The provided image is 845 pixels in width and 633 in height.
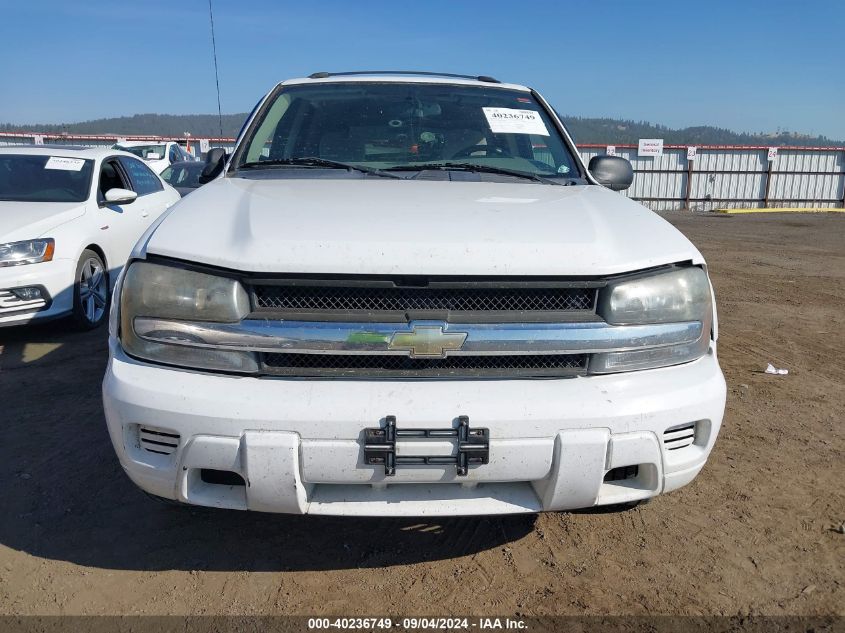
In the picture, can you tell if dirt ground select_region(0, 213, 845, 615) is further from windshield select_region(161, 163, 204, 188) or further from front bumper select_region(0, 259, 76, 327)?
windshield select_region(161, 163, 204, 188)

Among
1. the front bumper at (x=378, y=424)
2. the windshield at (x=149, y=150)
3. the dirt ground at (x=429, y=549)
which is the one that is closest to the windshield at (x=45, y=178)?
the dirt ground at (x=429, y=549)

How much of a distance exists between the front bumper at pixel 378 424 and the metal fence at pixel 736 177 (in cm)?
2395

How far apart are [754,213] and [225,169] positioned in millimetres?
23108

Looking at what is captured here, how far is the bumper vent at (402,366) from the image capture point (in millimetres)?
1944

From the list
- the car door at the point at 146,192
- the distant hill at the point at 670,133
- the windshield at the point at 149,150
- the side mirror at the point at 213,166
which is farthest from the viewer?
the distant hill at the point at 670,133

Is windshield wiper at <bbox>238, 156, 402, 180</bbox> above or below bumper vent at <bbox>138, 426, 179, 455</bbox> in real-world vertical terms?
above

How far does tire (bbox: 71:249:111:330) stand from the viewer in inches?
209

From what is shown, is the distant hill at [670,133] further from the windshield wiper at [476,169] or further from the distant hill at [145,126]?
the windshield wiper at [476,169]

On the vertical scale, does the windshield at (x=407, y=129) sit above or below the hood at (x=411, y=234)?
above

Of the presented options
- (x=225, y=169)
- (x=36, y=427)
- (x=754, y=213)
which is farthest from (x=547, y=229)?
(x=754, y=213)

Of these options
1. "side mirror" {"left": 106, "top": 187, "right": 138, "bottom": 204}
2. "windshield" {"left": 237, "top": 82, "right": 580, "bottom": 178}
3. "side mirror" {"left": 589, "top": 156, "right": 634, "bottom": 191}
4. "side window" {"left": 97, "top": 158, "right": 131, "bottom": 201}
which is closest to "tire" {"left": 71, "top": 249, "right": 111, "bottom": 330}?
"side mirror" {"left": 106, "top": 187, "right": 138, "bottom": 204}

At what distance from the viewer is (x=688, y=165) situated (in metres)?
24.4

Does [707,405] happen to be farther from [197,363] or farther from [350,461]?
[197,363]

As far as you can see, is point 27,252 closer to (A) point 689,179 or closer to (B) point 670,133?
(A) point 689,179
